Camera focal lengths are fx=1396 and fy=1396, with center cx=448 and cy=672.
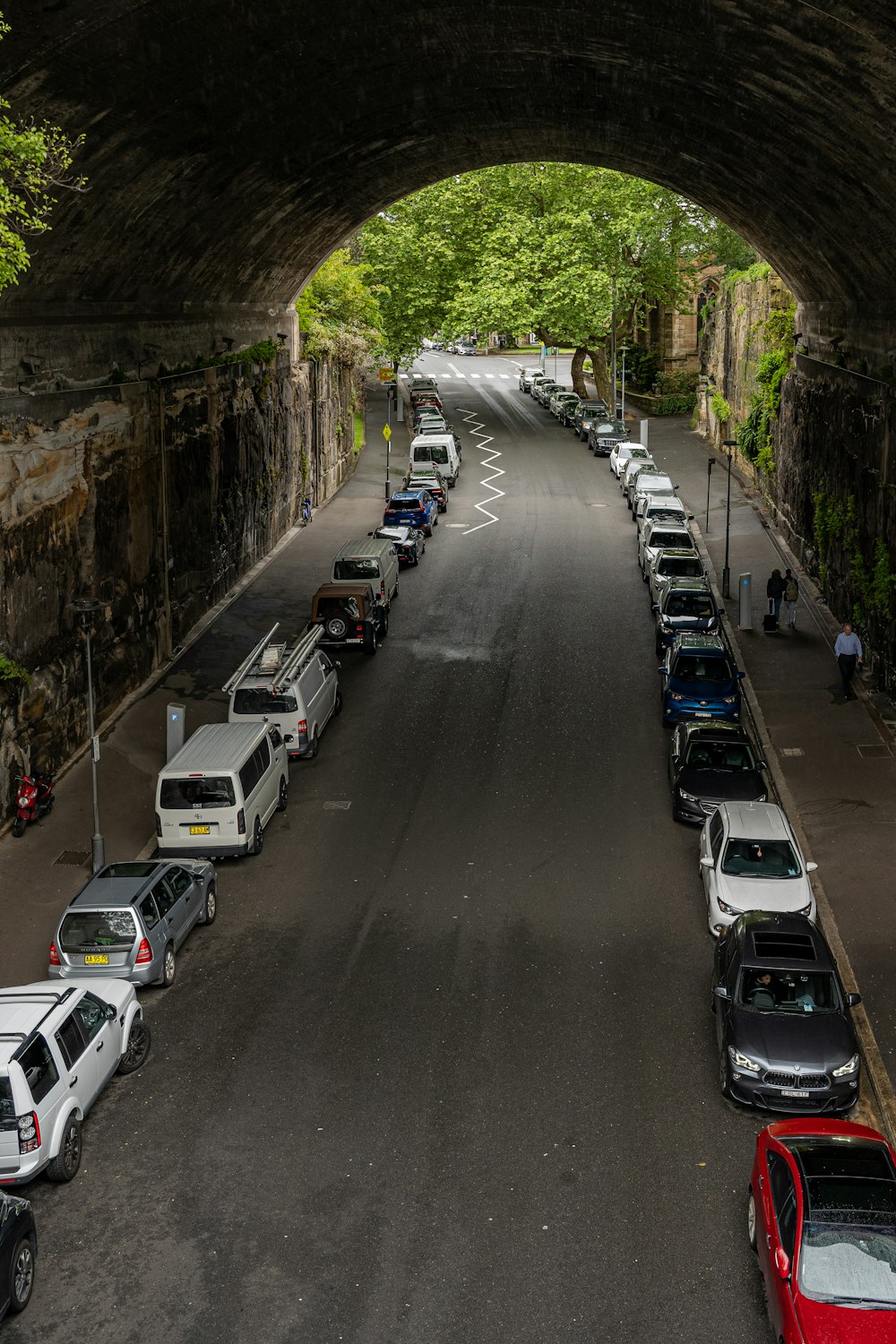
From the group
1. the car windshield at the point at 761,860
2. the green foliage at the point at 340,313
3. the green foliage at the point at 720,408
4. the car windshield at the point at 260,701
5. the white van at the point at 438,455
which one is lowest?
the car windshield at the point at 761,860

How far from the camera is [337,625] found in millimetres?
34688

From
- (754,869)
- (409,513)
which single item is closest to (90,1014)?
(754,869)

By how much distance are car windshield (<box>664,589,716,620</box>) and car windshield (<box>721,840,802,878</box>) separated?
49.7 feet

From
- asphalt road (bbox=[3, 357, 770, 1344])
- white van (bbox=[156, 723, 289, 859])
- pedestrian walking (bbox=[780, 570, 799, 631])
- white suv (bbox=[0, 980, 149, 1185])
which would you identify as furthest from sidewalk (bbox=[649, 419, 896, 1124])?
white van (bbox=[156, 723, 289, 859])

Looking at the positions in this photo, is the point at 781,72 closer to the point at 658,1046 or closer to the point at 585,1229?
the point at 658,1046

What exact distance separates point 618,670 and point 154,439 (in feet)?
40.4

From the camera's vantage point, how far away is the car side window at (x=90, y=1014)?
51.1ft

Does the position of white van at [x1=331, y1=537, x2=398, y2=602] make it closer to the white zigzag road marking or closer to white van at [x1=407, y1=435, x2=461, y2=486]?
the white zigzag road marking

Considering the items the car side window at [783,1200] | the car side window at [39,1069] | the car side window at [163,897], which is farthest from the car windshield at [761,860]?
the car side window at [39,1069]

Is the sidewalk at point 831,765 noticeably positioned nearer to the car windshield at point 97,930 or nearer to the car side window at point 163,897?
the car side window at point 163,897

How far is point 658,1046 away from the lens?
1702 cm

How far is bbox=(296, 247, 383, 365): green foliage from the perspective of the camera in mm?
57062

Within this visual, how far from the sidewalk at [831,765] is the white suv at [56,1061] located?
8824 millimetres

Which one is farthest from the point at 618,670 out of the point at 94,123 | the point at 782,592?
the point at 94,123
